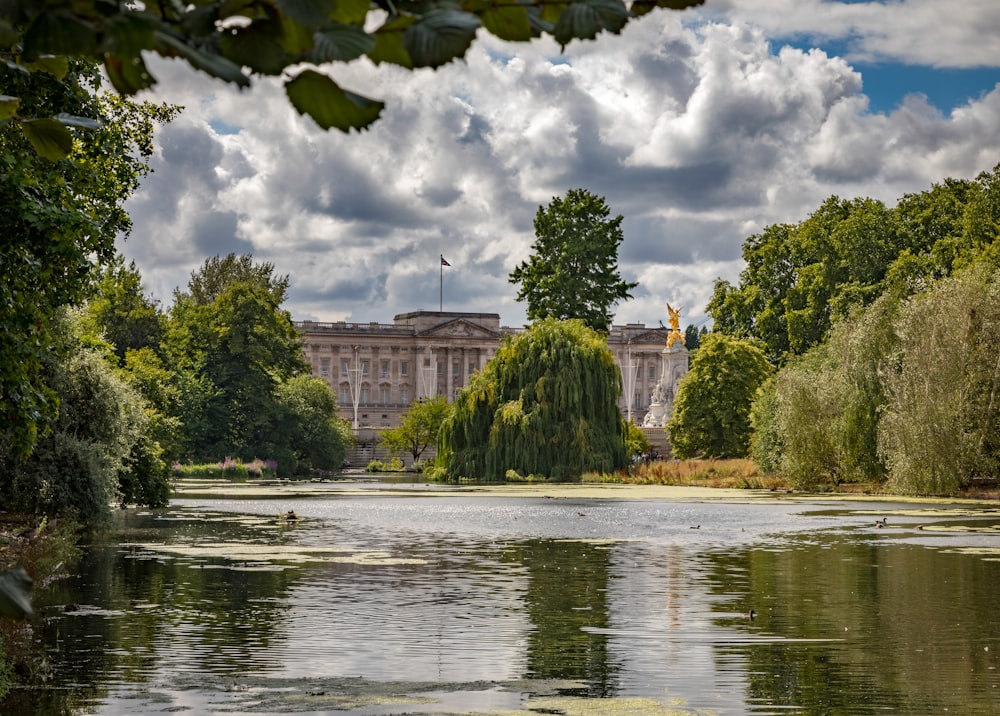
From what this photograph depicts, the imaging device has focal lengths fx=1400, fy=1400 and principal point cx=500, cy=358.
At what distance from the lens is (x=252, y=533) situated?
30281 mm

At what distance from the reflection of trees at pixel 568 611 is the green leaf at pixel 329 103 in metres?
9.18

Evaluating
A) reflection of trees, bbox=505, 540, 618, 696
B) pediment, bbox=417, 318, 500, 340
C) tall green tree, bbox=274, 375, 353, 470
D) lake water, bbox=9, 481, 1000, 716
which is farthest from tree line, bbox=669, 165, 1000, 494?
pediment, bbox=417, 318, 500, 340

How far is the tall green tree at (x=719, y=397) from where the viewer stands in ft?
247

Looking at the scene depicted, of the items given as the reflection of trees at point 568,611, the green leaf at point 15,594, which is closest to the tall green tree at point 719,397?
the reflection of trees at point 568,611

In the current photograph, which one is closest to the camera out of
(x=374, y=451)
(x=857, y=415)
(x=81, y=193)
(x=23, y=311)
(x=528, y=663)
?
(x=528, y=663)

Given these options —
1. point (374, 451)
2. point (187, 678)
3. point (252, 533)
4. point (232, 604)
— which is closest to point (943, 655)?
point (187, 678)

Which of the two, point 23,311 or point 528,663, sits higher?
point 23,311

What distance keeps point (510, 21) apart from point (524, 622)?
1359 centimetres

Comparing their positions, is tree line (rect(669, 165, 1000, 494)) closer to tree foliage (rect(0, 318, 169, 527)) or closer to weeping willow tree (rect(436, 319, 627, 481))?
weeping willow tree (rect(436, 319, 627, 481))

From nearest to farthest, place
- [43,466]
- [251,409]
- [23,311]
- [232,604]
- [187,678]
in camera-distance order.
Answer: [187,678] < [23,311] < [232,604] < [43,466] < [251,409]

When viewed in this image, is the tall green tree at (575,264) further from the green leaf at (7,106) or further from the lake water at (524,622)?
the green leaf at (7,106)

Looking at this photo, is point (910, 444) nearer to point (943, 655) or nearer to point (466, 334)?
point (943, 655)

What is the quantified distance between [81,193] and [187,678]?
8888 millimetres

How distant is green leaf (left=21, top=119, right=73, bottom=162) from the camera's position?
3486mm
